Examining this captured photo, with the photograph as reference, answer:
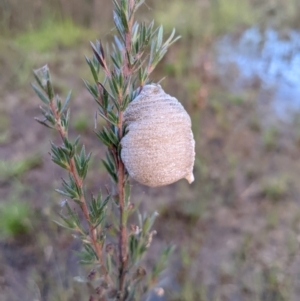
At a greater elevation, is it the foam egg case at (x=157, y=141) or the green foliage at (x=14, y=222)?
the foam egg case at (x=157, y=141)

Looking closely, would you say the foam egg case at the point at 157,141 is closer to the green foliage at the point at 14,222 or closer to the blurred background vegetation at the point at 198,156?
the blurred background vegetation at the point at 198,156

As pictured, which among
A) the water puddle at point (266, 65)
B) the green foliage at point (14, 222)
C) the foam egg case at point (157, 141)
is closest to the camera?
the foam egg case at point (157, 141)

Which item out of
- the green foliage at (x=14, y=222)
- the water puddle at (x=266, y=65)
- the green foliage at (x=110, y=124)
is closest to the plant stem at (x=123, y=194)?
the green foliage at (x=110, y=124)

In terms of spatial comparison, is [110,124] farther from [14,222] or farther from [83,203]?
[14,222]

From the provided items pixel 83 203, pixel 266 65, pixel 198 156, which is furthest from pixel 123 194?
pixel 266 65

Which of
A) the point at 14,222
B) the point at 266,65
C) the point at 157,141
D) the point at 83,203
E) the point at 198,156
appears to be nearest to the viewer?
the point at 157,141

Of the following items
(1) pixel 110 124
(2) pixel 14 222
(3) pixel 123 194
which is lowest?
(2) pixel 14 222
